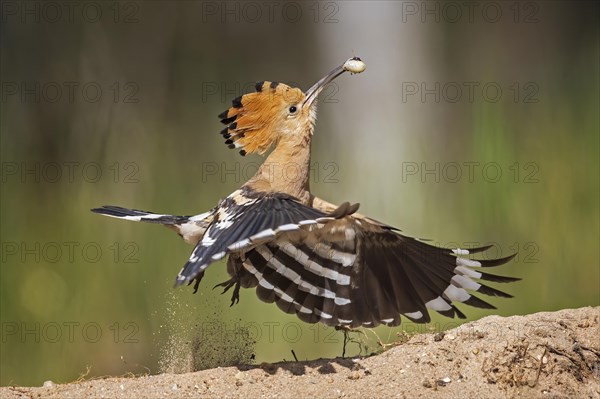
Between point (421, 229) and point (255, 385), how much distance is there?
312cm

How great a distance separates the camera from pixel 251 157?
→ 6.86m

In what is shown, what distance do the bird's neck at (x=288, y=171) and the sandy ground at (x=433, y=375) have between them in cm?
94

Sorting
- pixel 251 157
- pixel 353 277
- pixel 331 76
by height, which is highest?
pixel 331 76

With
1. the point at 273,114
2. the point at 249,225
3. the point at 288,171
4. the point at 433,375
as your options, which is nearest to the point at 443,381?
the point at 433,375

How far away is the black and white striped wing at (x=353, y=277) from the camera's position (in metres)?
3.99

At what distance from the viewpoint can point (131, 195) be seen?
6.37m

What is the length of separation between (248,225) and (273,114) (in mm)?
1082

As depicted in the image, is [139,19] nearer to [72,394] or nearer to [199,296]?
[199,296]

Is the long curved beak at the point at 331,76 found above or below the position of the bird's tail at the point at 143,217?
above

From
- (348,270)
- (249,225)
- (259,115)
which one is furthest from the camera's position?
(259,115)

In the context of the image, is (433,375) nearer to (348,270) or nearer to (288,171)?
(348,270)

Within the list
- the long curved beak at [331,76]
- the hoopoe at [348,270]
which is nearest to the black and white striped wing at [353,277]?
the hoopoe at [348,270]

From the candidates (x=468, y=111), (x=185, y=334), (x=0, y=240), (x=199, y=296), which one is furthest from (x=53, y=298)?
(x=468, y=111)

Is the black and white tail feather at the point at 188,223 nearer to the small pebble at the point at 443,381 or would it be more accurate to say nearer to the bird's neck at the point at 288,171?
the bird's neck at the point at 288,171
